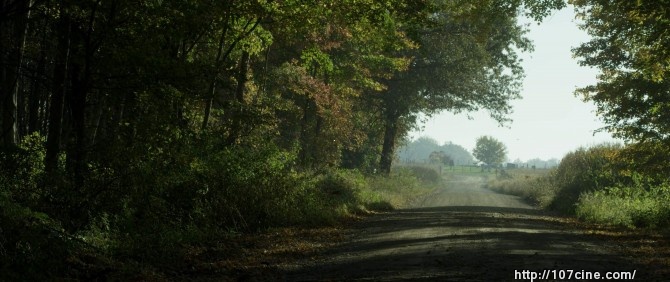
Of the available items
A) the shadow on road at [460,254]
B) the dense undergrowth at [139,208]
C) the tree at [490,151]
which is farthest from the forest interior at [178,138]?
the tree at [490,151]

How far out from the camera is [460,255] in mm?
9758

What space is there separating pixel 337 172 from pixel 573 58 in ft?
40.8

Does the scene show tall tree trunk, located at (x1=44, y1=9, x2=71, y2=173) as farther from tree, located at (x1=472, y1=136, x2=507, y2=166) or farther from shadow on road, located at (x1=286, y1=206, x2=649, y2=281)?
tree, located at (x1=472, y1=136, x2=507, y2=166)

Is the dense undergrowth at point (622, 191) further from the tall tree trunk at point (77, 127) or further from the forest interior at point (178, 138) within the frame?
the tall tree trunk at point (77, 127)

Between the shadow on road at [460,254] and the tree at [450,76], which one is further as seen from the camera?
the tree at [450,76]

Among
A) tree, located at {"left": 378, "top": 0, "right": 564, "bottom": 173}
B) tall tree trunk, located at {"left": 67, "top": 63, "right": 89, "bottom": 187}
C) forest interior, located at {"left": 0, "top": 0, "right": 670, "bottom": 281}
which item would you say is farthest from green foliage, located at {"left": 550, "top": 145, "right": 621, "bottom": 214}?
tall tree trunk, located at {"left": 67, "top": 63, "right": 89, "bottom": 187}

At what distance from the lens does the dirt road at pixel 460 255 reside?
27.0 ft

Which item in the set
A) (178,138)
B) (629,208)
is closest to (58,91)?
(178,138)

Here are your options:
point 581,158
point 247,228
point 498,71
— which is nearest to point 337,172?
point 247,228

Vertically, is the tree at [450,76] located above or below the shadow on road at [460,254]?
above

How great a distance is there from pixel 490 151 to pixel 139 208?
146 meters

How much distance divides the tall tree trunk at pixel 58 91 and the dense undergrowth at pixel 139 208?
31 cm

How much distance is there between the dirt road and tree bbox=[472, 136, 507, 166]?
139079mm

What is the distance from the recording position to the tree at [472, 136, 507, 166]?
150 meters
